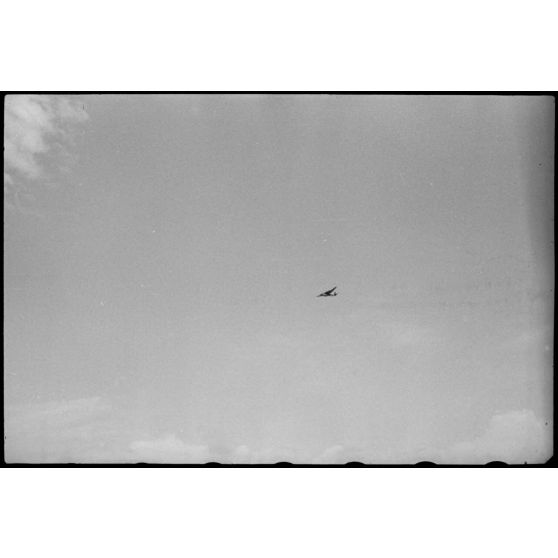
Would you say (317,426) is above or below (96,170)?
below

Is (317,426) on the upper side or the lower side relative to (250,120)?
lower

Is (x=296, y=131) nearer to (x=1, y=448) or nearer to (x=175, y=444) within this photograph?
(x=175, y=444)

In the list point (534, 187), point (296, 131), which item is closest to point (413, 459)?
point (534, 187)

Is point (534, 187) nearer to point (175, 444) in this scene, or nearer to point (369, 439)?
point (369, 439)

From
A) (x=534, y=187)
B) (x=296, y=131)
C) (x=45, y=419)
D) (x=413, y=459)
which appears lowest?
(x=413, y=459)

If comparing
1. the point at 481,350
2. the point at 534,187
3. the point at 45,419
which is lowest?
the point at 45,419

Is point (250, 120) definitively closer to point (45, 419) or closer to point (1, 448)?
point (45, 419)

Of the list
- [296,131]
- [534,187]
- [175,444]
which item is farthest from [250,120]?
[175,444]
